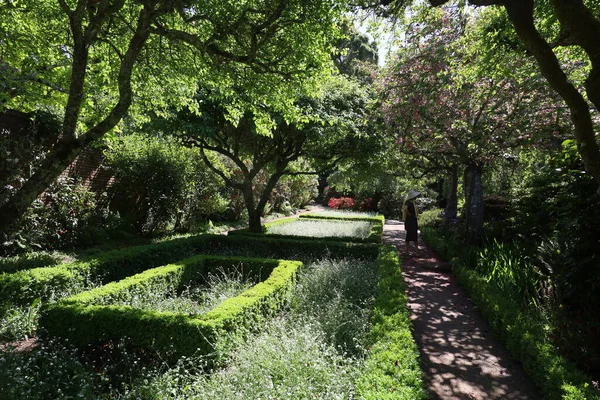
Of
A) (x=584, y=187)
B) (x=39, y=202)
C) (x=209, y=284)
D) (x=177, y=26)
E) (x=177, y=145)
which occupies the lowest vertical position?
(x=209, y=284)

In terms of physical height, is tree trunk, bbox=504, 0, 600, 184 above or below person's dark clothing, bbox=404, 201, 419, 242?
above

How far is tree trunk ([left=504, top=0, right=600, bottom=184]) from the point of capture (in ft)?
11.0

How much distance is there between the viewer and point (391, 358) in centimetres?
312

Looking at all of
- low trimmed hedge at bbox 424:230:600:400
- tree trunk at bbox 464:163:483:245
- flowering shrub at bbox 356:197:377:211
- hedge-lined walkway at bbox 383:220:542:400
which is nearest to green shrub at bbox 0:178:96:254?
hedge-lined walkway at bbox 383:220:542:400

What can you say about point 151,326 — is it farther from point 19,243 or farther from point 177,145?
point 177,145

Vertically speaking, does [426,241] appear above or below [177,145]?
below

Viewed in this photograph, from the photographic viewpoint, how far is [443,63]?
27.2 ft

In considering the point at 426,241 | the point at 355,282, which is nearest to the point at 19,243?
the point at 355,282

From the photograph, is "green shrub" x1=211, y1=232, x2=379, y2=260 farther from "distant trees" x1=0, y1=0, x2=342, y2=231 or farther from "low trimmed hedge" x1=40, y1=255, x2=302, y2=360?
"low trimmed hedge" x1=40, y1=255, x2=302, y2=360

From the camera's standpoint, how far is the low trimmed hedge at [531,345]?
10.3ft

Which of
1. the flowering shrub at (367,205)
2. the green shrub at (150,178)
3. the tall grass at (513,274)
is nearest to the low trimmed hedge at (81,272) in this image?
the green shrub at (150,178)

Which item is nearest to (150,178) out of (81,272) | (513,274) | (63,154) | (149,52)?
(149,52)

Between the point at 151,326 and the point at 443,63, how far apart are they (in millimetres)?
8450

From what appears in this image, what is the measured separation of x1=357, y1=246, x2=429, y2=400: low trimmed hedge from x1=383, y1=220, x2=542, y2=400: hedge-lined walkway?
0.51 metres
